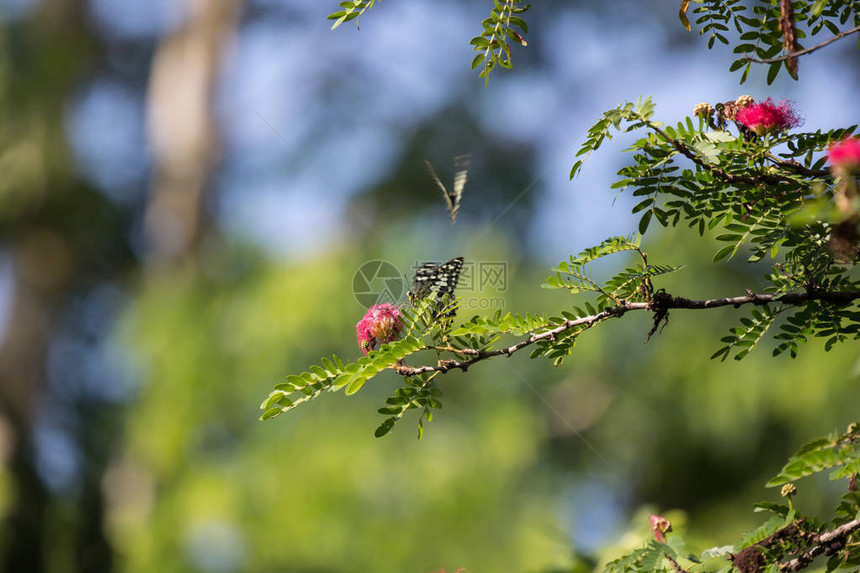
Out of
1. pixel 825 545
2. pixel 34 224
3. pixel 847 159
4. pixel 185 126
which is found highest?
pixel 185 126

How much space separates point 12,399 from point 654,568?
346 cm

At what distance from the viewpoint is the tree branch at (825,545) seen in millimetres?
618

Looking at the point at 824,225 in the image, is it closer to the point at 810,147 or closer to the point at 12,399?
the point at 810,147

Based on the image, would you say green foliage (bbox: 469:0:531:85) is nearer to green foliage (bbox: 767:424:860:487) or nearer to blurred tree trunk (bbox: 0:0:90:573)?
green foliage (bbox: 767:424:860:487)

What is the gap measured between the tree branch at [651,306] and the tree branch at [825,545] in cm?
19

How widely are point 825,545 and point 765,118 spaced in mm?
414

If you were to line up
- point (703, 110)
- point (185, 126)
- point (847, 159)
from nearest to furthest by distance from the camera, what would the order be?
point (847, 159) → point (703, 110) → point (185, 126)

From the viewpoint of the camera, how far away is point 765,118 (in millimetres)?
758

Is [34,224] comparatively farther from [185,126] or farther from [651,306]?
[651,306]

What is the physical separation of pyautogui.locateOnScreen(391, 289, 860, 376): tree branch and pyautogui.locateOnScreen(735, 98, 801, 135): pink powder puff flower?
175 mm

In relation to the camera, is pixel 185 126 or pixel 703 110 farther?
pixel 185 126

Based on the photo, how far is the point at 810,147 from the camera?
71 centimetres

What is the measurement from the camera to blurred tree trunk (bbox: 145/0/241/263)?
4.21 m

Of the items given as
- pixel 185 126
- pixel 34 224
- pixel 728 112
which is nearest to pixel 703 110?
pixel 728 112
